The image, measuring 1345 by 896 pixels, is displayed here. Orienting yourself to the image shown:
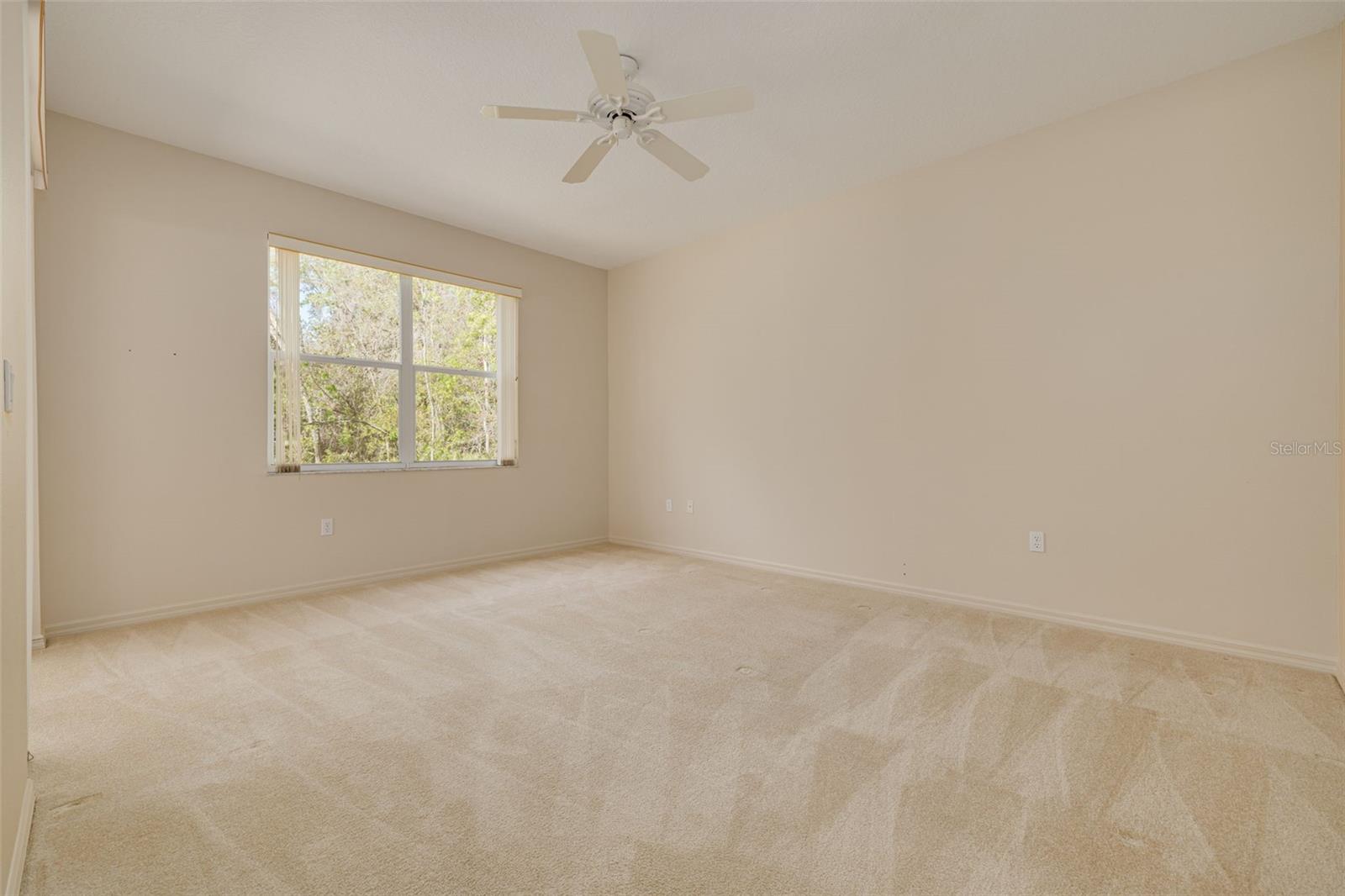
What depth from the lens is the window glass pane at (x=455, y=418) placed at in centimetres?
457

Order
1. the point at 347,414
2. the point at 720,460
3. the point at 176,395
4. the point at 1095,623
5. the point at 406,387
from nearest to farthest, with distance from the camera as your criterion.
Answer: the point at 1095,623 < the point at 176,395 < the point at 347,414 < the point at 406,387 < the point at 720,460

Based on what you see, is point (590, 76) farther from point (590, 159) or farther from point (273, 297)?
point (273, 297)

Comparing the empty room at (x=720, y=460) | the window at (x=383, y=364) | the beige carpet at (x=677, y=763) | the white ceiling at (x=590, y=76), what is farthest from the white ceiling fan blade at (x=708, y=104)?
the window at (x=383, y=364)

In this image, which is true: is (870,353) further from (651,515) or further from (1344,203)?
(651,515)

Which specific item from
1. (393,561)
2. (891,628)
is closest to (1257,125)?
(891,628)

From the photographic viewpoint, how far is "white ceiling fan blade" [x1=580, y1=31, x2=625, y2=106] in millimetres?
2021

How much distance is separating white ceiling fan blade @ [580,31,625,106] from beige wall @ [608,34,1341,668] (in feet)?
7.37

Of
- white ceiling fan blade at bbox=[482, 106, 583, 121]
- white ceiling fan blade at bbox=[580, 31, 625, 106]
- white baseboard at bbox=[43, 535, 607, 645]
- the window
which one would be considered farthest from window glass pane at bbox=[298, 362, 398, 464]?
white ceiling fan blade at bbox=[580, 31, 625, 106]

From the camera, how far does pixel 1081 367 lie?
10.3 ft

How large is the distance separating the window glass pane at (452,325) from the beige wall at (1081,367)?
2.06m

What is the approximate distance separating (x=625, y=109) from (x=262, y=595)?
3.54 meters

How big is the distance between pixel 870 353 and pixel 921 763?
2.74 metres

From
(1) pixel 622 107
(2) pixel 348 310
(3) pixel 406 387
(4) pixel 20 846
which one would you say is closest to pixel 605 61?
(1) pixel 622 107

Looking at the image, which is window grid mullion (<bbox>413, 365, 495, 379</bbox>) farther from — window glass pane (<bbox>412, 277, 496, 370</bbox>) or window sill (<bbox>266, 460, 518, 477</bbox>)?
window sill (<bbox>266, 460, 518, 477</bbox>)
